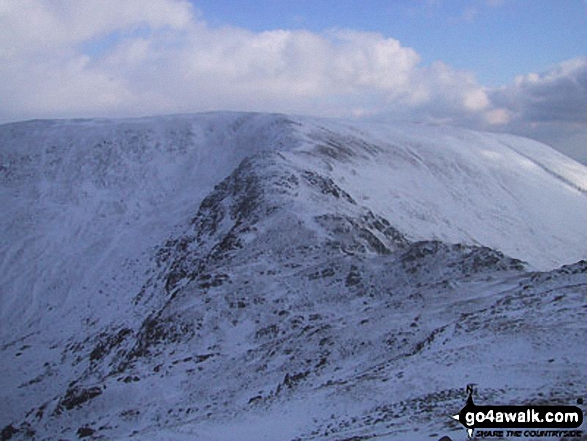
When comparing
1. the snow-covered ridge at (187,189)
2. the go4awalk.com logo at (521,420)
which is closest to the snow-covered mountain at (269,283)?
the snow-covered ridge at (187,189)

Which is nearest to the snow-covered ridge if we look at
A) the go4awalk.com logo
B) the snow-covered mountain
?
the snow-covered mountain

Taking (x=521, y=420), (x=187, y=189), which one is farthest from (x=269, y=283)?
(x=187, y=189)

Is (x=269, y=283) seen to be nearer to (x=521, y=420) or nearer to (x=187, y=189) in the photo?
(x=521, y=420)

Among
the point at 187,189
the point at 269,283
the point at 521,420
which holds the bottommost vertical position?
the point at 269,283

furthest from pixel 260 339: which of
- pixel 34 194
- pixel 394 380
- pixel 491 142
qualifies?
pixel 491 142

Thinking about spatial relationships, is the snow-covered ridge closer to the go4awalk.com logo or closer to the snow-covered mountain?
the snow-covered mountain

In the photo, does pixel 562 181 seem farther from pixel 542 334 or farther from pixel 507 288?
pixel 542 334
